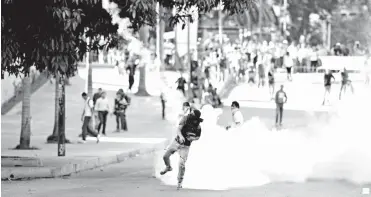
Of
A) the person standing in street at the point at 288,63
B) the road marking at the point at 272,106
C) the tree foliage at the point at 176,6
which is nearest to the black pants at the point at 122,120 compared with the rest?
the road marking at the point at 272,106

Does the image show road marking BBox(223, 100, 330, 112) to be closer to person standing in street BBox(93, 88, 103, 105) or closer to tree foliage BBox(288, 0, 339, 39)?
person standing in street BBox(93, 88, 103, 105)

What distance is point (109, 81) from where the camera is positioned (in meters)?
56.4

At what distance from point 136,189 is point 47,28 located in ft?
13.0

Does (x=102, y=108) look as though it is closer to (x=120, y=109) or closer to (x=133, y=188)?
(x=120, y=109)

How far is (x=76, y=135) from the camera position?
36.5 meters

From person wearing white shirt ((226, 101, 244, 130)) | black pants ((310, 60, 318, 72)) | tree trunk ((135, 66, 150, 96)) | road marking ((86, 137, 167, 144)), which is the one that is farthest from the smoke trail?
black pants ((310, 60, 318, 72))

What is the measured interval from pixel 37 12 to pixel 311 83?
128 feet

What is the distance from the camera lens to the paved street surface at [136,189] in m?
18.8

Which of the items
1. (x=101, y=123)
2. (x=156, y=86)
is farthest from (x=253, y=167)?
(x=156, y=86)

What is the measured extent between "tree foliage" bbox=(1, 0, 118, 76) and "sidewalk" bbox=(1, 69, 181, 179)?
8.43ft

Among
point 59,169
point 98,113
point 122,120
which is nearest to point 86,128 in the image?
point 98,113

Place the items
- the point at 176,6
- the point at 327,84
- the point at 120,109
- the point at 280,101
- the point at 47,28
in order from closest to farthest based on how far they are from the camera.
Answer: the point at 47,28
the point at 176,6
the point at 120,109
the point at 280,101
the point at 327,84

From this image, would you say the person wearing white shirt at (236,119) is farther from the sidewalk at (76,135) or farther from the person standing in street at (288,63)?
the person standing in street at (288,63)

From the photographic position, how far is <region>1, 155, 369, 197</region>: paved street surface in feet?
61.6
